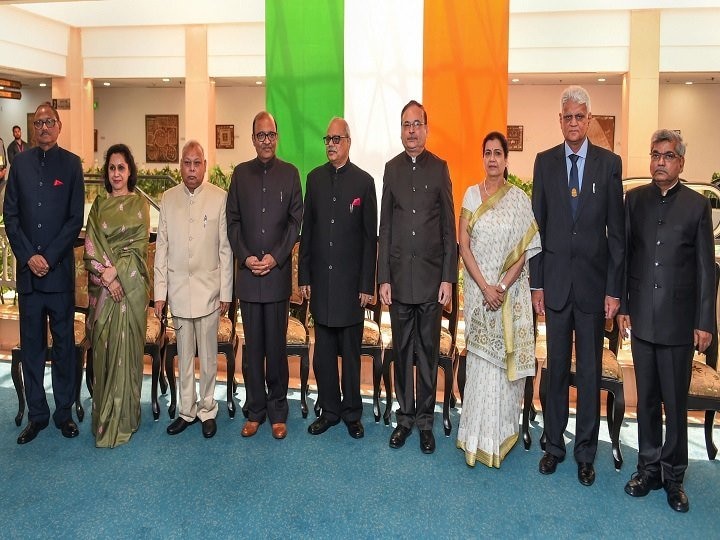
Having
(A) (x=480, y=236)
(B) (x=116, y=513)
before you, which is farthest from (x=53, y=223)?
(A) (x=480, y=236)

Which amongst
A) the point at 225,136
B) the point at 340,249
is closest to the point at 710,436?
the point at 340,249

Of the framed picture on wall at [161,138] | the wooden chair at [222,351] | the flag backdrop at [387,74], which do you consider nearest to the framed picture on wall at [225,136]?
the framed picture on wall at [161,138]

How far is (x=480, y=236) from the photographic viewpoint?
11.3 ft

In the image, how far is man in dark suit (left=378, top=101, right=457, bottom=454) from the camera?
359cm

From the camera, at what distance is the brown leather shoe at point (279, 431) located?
3.85m

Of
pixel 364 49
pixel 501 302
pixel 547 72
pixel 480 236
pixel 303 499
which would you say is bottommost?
pixel 303 499

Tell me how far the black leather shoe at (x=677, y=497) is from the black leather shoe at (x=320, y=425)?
1.83 m

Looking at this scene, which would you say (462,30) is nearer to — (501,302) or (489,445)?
(501,302)

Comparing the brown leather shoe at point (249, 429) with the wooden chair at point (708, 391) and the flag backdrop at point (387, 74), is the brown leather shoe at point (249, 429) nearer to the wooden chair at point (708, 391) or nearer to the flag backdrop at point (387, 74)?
the flag backdrop at point (387, 74)

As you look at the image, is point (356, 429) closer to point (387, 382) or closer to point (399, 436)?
point (399, 436)

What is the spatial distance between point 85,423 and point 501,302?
8.59 ft

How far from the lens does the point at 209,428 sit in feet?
12.7

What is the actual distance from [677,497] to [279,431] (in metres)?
2.09

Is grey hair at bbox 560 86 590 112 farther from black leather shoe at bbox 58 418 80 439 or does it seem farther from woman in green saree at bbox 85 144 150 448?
black leather shoe at bbox 58 418 80 439
